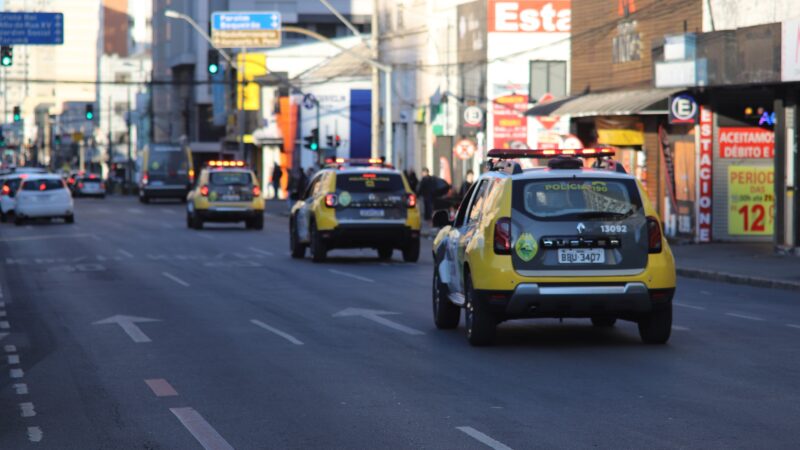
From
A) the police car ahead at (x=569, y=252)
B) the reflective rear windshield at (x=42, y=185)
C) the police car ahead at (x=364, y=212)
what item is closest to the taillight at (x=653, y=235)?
the police car ahead at (x=569, y=252)

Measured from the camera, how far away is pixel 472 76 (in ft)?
189

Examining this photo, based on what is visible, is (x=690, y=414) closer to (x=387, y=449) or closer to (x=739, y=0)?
(x=387, y=449)

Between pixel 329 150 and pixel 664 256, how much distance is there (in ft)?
235

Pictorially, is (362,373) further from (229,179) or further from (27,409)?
(229,179)

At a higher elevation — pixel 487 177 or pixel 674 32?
pixel 674 32

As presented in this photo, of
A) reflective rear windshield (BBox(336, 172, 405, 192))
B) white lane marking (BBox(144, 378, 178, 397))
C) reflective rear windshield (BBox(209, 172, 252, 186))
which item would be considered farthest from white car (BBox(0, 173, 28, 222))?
white lane marking (BBox(144, 378, 178, 397))

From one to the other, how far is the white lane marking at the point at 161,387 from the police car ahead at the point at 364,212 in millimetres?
16581

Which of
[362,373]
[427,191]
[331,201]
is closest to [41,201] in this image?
[427,191]

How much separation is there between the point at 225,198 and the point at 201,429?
3557 centimetres

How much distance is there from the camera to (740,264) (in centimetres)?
2877

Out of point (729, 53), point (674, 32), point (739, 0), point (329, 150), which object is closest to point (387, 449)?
point (729, 53)

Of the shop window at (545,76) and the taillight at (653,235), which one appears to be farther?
the shop window at (545,76)

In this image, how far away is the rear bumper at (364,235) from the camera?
2938cm

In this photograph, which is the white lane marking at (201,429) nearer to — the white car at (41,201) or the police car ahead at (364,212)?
the police car ahead at (364,212)
